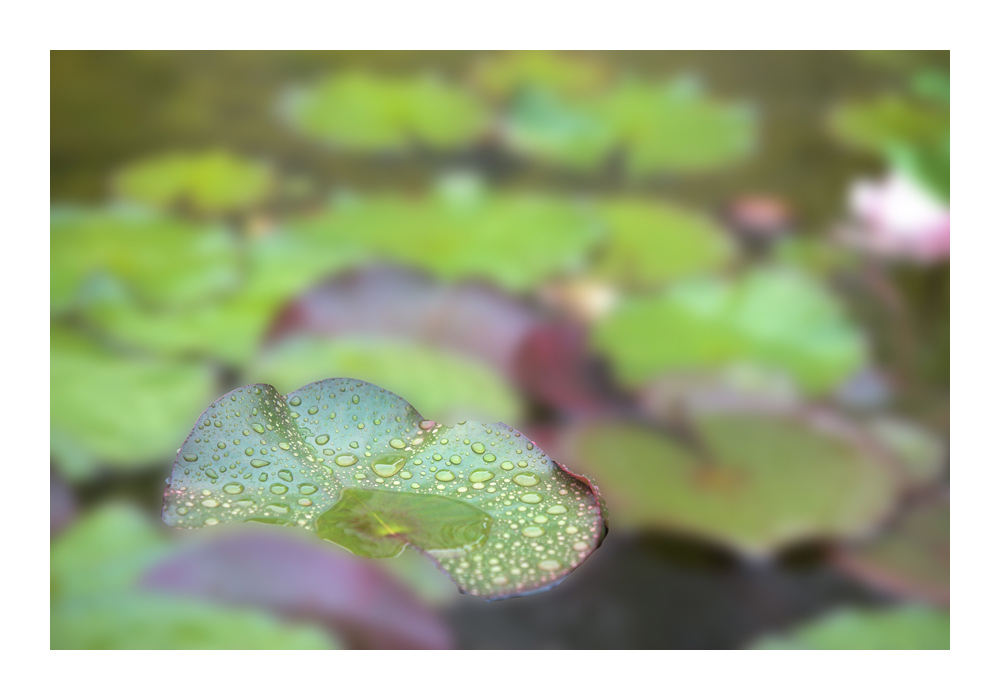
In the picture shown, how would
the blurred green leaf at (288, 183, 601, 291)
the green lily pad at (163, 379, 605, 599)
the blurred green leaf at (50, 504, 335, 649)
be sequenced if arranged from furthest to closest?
the blurred green leaf at (288, 183, 601, 291), the blurred green leaf at (50, 504, 335, 649), the green lily pad at (163, 379, 605, 599)

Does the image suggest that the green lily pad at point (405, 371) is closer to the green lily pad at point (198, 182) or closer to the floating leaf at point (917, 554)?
the green lily pad at point (198, 182)

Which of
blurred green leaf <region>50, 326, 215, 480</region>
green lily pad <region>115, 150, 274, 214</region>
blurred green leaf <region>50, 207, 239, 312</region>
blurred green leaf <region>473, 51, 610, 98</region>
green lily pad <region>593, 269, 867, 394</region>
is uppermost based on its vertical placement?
blurred green leaf <region>473, 51, 610, 98</region>

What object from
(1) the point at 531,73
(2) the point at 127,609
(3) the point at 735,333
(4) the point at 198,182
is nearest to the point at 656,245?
(3) the point at 735,333

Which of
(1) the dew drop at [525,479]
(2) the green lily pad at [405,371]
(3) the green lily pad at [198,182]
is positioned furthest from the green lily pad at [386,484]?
(3) the green lily pad at [198,182]

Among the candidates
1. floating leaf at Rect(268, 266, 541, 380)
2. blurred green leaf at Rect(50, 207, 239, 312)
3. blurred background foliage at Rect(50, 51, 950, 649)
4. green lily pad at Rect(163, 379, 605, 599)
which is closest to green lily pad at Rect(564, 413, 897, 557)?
blurred background foliage at Rect(50, 51, 950, 649)

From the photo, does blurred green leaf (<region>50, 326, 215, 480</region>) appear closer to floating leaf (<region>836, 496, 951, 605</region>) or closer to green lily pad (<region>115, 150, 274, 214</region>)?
green lily pad (<region>115, 150, 274, 214</region>)
